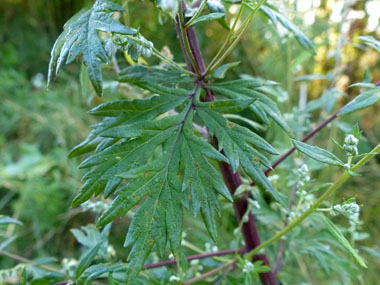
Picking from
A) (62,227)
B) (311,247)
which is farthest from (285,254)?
(62,227)

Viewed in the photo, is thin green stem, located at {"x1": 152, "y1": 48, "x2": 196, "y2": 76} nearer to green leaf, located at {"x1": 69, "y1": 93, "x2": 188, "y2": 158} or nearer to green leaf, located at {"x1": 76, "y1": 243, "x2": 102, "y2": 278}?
green leaf, located at {"x1": 69, "y1": 93, "x2": 188, "y2": 158}

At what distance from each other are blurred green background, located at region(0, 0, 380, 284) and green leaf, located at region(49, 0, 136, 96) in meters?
0.34

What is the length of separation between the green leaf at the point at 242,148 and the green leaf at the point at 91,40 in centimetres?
13

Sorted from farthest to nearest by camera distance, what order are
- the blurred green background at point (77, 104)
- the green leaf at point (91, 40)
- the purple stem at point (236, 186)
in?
the blurred green background at point (77, 104)
the purple stem at point (236, 186)
the green leaf at point (91, 40)

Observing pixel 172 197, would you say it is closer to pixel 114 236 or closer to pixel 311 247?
pixel 311 247

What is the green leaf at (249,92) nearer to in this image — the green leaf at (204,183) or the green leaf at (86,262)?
the green leaf at (204,183)

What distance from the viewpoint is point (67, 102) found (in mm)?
1683

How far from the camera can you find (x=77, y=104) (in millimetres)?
1662

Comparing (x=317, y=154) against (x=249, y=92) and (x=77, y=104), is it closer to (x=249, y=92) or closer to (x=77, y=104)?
(x=249, y=92)

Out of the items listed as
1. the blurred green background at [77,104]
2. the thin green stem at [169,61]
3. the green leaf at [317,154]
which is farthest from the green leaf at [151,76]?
the blurred green background at [77,104]

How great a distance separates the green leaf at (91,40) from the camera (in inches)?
14.3

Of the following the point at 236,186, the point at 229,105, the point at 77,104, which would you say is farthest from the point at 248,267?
the point at 77,104

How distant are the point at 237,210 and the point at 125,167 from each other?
20 cm

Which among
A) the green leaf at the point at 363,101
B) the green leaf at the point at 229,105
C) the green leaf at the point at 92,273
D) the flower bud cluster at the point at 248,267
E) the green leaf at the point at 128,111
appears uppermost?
the green leaf at the point at 128,111
